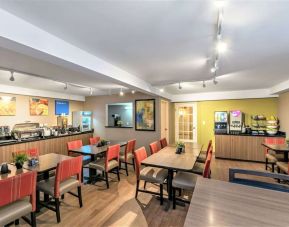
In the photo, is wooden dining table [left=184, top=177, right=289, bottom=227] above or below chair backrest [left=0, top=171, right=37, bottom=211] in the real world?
above

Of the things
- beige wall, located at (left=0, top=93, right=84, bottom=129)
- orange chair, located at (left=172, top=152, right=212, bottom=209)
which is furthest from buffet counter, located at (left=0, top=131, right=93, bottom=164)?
orange chair, located at (left=172, top=152, right=212, bottom=209)

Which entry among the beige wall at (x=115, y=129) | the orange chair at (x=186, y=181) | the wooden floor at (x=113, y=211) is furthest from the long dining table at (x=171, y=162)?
the beige wall at (x=115, y=129)

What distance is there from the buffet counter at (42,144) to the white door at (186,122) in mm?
3786

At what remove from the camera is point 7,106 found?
15.9 feet

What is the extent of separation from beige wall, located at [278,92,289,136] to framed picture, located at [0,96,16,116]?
7952mm

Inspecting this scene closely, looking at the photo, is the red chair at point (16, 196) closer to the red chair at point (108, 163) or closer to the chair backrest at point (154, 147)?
the red chair at point (108, 163)

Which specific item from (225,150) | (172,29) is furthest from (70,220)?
(225,150)

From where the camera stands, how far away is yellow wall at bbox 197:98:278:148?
5.79 m

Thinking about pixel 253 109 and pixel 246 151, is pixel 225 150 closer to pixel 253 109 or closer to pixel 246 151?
pixel 246 151

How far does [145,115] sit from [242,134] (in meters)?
3.26

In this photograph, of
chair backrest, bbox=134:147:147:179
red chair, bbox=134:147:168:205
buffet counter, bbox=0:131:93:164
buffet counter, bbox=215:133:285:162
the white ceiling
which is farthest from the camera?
buffet counter, bbox=215:133:285:162

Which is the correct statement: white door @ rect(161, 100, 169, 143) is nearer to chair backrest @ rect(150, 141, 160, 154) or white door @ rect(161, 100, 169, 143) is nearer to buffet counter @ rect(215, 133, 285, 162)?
buffet counter @ rect(215, 133, 285, 162)

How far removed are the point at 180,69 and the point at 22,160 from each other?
301 cm

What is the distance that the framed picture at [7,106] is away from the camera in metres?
4.74
